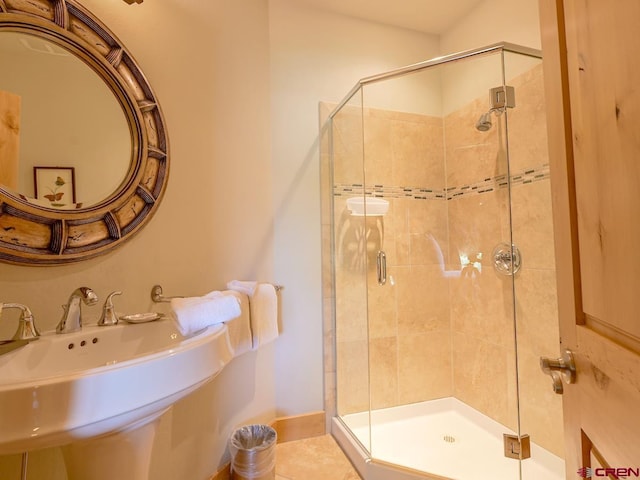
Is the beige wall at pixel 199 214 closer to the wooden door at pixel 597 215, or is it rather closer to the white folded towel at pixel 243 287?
the white folded towel at pixel 243 287

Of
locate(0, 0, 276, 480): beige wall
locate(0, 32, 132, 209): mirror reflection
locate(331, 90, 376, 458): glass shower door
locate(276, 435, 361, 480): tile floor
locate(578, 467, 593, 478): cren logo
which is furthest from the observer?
locate(331, 90, 376, 458): glass shower door

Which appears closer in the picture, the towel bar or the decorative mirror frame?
the decorative mirror frame

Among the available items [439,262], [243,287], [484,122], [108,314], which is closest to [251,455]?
[243,287]

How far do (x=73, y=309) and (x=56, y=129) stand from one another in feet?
1.92

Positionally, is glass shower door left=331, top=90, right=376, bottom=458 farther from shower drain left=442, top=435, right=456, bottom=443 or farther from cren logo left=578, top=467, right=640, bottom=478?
cren logo left=578, top=467, right=640, bottom=478

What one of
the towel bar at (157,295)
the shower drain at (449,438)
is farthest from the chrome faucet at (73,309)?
the shower drain at (449,438)

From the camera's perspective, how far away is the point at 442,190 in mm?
2006

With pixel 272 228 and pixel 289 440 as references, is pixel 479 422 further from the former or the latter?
pixel 272 228

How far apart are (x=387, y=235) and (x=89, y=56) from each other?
1.63 metres

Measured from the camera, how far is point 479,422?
1.79 metres

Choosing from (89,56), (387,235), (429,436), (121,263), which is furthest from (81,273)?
(429,436)

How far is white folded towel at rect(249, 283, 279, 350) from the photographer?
4.46 feet

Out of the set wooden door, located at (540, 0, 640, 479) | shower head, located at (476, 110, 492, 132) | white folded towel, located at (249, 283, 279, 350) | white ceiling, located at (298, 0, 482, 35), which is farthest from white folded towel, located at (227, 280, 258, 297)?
white ceiling, located at (298, 0, 482, 35)

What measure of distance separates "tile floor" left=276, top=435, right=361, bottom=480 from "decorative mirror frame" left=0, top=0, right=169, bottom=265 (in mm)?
1326
